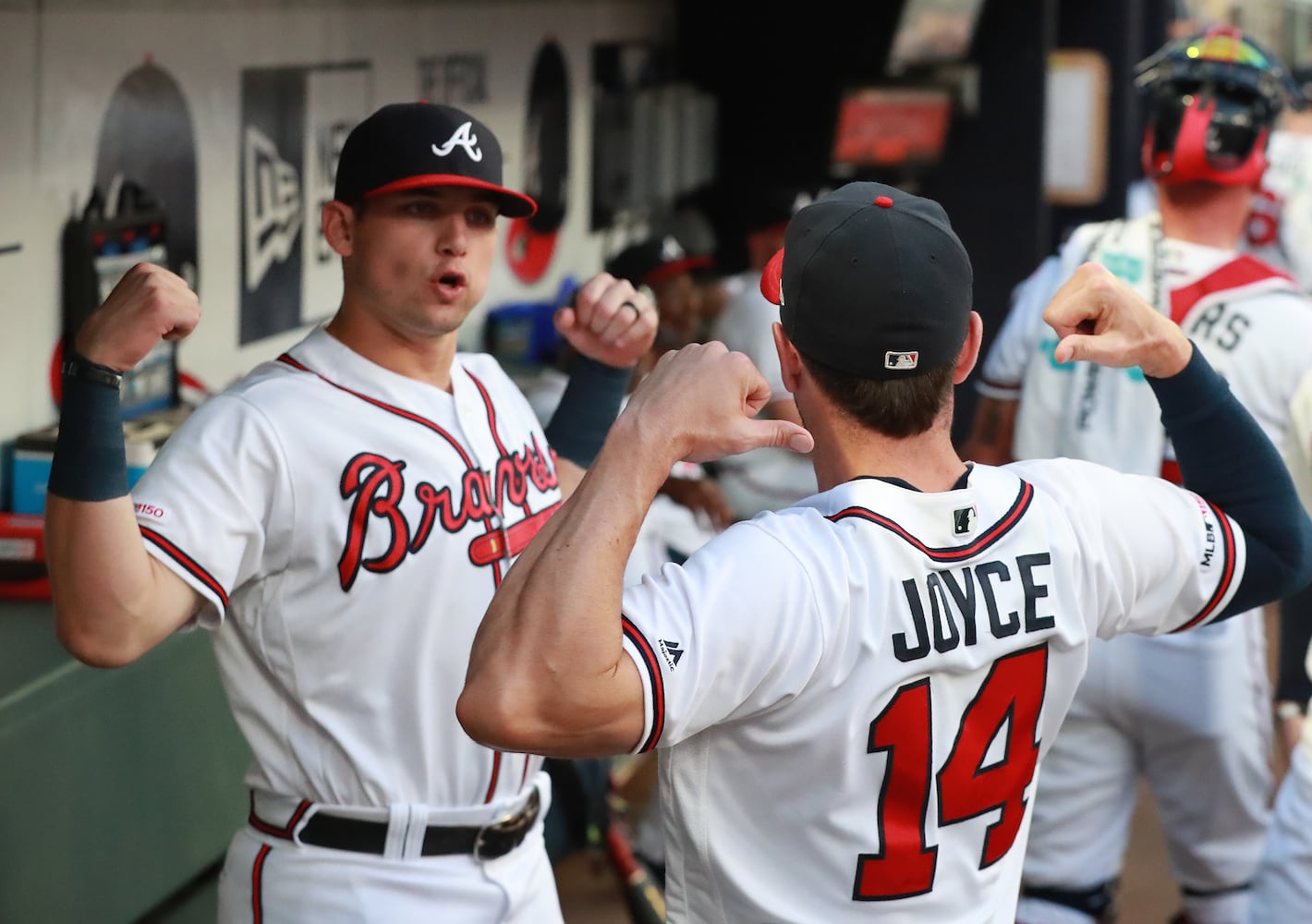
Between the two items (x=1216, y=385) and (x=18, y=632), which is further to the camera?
(x=18, y=632)

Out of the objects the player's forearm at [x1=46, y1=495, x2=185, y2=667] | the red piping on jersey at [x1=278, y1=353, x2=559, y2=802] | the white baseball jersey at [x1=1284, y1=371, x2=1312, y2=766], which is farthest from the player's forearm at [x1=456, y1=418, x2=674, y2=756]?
the white baseball jersey at [x1=1284, y1=371, x2=1312, y2=766]

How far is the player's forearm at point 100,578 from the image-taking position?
1724 mm

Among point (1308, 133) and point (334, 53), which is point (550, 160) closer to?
point (334, 53)

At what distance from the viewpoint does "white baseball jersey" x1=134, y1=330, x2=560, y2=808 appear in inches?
77.5

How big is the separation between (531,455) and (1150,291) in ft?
4.73

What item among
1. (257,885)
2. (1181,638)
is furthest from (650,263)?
(257,885)

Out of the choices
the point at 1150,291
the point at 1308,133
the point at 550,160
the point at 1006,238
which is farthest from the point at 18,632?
the point at 1308,133

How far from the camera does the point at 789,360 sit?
5.31ft

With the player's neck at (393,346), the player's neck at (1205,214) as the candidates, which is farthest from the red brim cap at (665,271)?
the player's neck at (393,346)

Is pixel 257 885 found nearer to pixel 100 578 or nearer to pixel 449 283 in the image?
pixel 100 578

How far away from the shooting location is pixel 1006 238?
636cm

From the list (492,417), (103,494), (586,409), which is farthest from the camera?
(586,409)

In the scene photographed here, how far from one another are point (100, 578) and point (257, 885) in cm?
57

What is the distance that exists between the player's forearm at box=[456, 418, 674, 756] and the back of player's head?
0.26 m
